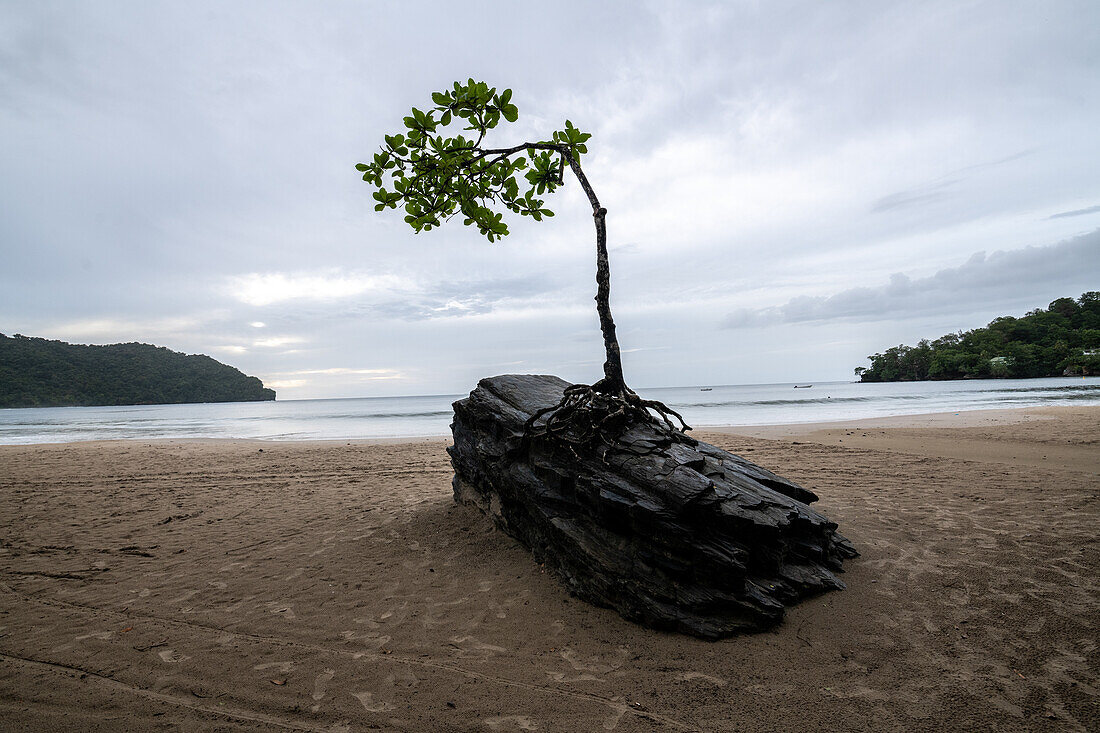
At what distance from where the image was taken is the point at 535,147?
468 cm

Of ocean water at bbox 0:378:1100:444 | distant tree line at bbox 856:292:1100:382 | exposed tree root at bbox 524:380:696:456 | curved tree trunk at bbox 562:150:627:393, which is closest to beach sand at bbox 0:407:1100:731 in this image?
exposed tree root at bbox 524:380:696:456

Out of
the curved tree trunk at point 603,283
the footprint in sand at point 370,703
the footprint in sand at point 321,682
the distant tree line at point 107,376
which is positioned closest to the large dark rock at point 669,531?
the curved tree trunk at point 603,283

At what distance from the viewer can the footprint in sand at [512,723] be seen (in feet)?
9.25

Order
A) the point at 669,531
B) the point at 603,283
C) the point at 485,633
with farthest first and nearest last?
the point at 603,283 → the point at 485,633 → the point at 669,531

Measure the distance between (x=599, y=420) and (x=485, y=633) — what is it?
2.26 m

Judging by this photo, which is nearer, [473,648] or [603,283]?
[473,648]

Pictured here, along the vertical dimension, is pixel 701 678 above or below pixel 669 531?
below

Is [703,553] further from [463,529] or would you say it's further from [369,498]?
[369,498]

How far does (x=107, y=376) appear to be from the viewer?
8438 cm

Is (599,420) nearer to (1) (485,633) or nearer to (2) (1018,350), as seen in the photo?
(1) (485,633)

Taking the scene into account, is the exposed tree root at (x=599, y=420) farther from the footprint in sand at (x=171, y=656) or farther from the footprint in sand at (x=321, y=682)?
the footprint in sand at (x=171, y=656)

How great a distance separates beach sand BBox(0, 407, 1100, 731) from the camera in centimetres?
292

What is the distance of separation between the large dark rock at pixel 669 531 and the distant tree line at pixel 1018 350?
3881 inches

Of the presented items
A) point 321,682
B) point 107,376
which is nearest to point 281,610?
point 321,682
